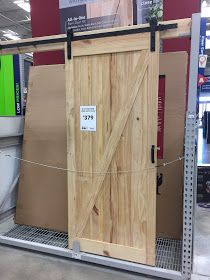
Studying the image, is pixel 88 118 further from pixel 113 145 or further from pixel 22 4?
pixel 22 4

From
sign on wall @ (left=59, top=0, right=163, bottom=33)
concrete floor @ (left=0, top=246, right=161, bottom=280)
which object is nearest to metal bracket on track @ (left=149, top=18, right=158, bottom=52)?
sign on wall @ (left=59, top=0, right=163, bottom=33)

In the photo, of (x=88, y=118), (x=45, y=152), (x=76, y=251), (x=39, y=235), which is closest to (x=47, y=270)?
(x=76, y=251)

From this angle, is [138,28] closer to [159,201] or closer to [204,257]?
[159,201]

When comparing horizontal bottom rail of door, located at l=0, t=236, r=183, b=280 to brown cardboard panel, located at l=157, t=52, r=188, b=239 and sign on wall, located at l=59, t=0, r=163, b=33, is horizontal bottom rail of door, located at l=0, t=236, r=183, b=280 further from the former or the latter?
sign on wall, located at l=59, t=0, r=163, b=33

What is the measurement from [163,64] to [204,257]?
6.57ft

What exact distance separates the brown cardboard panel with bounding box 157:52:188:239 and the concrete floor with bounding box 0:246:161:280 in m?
0.75

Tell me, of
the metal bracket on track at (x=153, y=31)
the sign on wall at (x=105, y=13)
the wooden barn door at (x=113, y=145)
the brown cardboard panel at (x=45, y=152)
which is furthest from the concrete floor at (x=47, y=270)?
the sign on wall at (x=105, y=13)

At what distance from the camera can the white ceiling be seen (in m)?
8.14

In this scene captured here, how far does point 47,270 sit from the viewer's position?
8.32ft

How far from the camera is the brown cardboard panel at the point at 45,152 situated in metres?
3.19

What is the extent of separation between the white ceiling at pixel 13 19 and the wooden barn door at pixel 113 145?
6.65 meters

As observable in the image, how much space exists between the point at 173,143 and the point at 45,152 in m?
1.46

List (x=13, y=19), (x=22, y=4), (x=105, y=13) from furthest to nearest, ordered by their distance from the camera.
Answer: (x=13, y=19) → (x=22, y=4) → (x=105, y=13)

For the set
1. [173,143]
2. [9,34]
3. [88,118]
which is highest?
[9,34]
